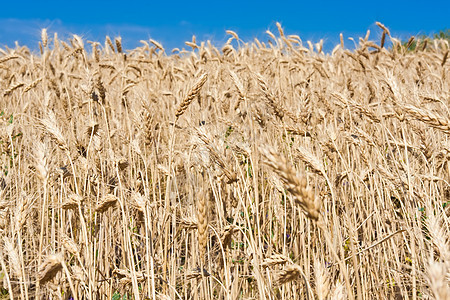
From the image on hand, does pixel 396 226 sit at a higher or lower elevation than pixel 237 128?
lower

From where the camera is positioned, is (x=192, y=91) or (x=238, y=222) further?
(x=238, y=222)

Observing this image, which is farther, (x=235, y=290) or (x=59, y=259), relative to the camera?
(x=235, y=290)

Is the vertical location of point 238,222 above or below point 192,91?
below

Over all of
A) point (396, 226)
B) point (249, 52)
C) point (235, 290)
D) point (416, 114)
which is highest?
point (249, 52)

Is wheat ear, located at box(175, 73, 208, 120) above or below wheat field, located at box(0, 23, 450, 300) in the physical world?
above

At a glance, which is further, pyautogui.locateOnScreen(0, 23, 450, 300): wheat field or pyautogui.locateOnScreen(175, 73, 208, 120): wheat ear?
pyautogui.locateOnScreen(175, 73, 208, 120): wheat ear

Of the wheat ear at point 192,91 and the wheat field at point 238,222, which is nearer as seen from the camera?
the wheat field at point 238,222

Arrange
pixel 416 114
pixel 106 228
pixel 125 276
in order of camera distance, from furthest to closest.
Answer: pixel 106 228, pixel 125 276, pixel 416 114

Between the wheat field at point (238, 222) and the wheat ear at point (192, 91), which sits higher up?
the wheat ear at point (192, 91)

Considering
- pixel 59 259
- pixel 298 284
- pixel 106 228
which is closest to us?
pixel 59 259

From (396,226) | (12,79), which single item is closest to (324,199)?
(396,226)

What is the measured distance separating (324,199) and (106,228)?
1.12m

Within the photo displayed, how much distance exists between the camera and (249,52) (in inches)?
303

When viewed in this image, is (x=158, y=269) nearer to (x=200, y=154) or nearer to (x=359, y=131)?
(x=200, y=154)
